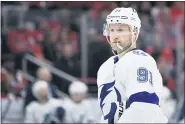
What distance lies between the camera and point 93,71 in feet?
32.9

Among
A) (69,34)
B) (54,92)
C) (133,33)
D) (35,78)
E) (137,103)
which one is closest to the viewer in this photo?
(137,103)

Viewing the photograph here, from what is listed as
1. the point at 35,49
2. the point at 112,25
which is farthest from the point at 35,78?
the point at 112,25

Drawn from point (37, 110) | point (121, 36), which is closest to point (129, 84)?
point (121, 36)

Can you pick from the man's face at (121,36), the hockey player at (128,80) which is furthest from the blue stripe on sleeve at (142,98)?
the man's face at (121,36)

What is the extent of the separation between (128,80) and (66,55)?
251 inches

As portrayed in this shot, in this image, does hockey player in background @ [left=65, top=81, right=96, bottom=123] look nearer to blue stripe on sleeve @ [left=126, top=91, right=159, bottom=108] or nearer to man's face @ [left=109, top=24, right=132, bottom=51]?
man's face @ [left=109, top=24, right=132, bottom=51]

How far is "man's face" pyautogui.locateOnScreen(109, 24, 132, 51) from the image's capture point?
410 cm

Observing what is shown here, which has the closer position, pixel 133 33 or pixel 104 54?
pixel 133 33

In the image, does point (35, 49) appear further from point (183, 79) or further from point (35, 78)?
point (183, 79)

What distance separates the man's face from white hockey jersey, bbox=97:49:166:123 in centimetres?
6

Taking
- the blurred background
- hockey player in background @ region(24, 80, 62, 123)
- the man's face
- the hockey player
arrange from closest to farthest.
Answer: the hockey player → the man's face → hockey player in background @ region(24, 80, 62, 123) → the blurred background

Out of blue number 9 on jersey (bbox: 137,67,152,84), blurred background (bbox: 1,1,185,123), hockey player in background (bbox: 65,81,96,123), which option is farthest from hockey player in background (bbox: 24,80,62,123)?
blue number 9 on jersey (bbox: 137,67,152,84)

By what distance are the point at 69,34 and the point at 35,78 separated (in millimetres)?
1039

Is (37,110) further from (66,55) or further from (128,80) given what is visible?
(128,80)
